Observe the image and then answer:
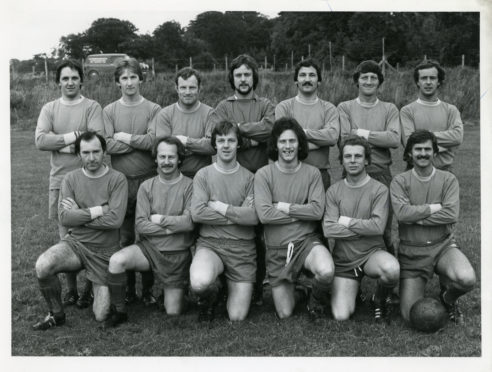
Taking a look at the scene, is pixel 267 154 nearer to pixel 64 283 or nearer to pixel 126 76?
pixel 126 76

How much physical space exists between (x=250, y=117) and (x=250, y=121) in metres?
0.04

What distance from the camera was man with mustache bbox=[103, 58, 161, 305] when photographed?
20.4 ft

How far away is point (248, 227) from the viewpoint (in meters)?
5.89

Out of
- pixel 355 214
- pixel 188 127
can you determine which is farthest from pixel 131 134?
pixel 355 214

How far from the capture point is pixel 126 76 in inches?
247

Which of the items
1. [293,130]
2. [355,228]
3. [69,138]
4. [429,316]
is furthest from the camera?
[69,138]

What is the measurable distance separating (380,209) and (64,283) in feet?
12.4

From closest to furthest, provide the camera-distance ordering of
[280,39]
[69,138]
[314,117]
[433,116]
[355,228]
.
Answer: [355,228], [69,138], [314,117], [433,116], [280,39]

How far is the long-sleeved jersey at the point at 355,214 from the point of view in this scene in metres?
5.61

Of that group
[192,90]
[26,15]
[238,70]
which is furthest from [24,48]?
[238,70]

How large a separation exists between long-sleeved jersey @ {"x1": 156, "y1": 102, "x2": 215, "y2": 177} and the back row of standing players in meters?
0.01

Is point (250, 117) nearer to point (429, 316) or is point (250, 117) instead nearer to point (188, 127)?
point (188, 127)

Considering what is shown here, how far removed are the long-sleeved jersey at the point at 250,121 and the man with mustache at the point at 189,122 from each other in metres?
0.17

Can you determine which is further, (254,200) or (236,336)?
(254,200)
